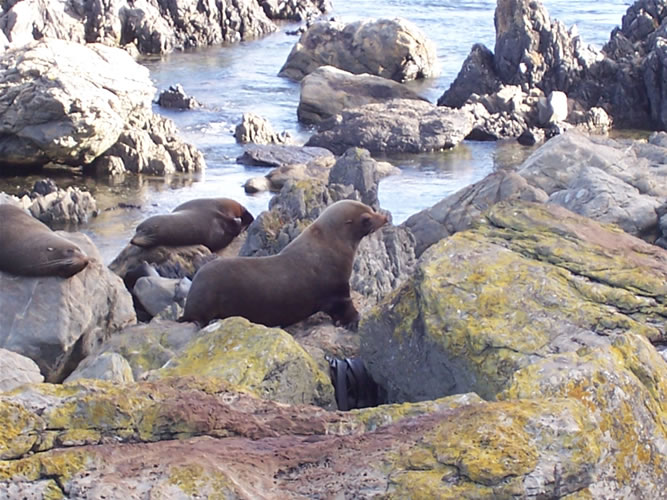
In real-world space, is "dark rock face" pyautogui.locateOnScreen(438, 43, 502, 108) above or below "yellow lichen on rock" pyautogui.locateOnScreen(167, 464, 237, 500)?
below

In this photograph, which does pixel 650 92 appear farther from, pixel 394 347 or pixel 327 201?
pixel 394 347

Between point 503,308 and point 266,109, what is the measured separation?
50.1 ft

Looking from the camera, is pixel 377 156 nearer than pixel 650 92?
Yes

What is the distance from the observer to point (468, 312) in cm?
456

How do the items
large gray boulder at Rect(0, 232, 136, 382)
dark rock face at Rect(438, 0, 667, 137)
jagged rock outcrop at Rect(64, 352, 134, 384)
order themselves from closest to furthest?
jagged rock outcrop at Rect(64, 352, 134, 384)
large gray boulder at Rect(0, 232, 136, 382)
dark rock face at Rect(438, 0, 667, 137)

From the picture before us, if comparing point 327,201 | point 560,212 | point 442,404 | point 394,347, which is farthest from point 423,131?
point 442,404

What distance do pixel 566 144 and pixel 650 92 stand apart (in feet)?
28.9

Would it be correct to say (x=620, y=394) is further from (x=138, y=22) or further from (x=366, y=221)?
(x=138, y=22)

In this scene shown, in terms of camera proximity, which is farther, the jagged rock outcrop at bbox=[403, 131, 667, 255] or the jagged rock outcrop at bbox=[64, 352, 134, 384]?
the jagged rock outcrop at bbox=[403, 131, 667, 255]

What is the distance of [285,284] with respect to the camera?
687cm

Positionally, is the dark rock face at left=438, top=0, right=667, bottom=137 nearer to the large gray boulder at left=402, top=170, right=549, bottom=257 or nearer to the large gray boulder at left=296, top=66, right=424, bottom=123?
the large gray boulder at left=296, top=66, right=424, bottom=123

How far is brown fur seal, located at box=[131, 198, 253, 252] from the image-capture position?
930cm

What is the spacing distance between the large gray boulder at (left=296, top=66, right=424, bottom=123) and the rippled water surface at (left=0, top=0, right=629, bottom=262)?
47cm

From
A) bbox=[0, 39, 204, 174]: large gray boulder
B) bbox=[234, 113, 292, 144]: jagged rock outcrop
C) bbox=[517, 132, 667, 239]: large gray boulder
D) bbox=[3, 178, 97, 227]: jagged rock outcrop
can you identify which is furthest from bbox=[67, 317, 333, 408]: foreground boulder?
bbox=[234, 113, 292, 144]: jagged rock outcrop
